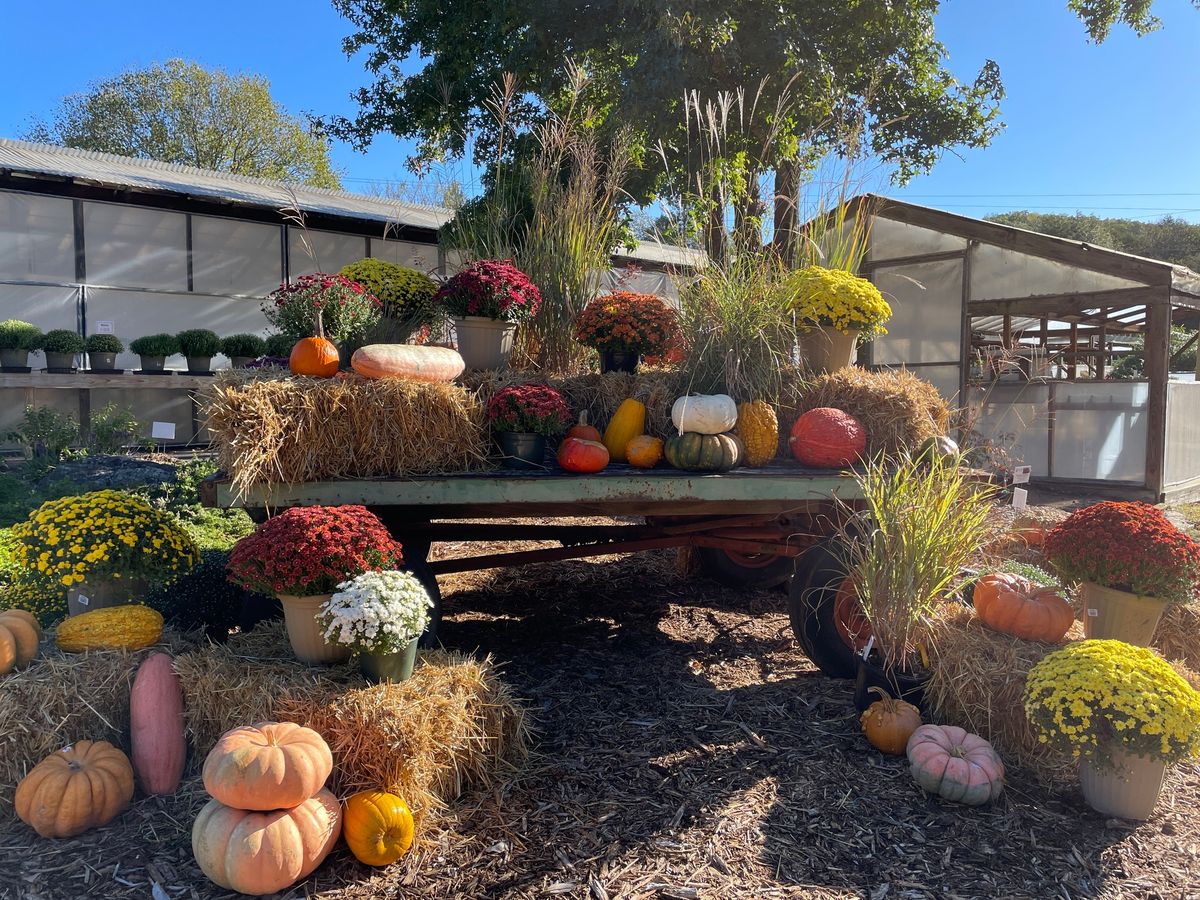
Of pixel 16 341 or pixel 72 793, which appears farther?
pixel 16 341

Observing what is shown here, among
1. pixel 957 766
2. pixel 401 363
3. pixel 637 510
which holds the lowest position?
pixel 957 766

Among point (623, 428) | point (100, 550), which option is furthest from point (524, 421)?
point (100, 550)

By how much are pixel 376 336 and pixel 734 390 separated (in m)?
1.78

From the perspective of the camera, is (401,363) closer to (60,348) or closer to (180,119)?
(60,348)

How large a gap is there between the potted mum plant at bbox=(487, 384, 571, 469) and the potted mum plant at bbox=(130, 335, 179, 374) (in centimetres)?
782

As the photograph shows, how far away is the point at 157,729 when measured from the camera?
2.57m

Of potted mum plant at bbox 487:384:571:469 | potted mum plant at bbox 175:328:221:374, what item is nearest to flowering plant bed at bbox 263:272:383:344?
potted mum plant at bbox 487:384:571:469

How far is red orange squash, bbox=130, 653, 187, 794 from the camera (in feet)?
8.40

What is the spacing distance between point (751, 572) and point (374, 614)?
10.4 ft

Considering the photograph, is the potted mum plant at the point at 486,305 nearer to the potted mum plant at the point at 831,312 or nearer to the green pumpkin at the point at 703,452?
the green pumpkin at the point at 703,452

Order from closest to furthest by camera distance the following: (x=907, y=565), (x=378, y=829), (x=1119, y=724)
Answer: (x=378, y=829) → (x=1119, y=724) → (x=907, y=565)

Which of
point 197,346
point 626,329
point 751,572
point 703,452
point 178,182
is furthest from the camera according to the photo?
point 178,182

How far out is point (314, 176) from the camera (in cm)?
2658

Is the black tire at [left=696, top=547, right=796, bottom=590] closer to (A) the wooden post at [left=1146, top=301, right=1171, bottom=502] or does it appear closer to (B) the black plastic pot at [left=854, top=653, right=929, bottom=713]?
(B) the black plastic pot at [left=854, top=653, right=929, bottom=713]
